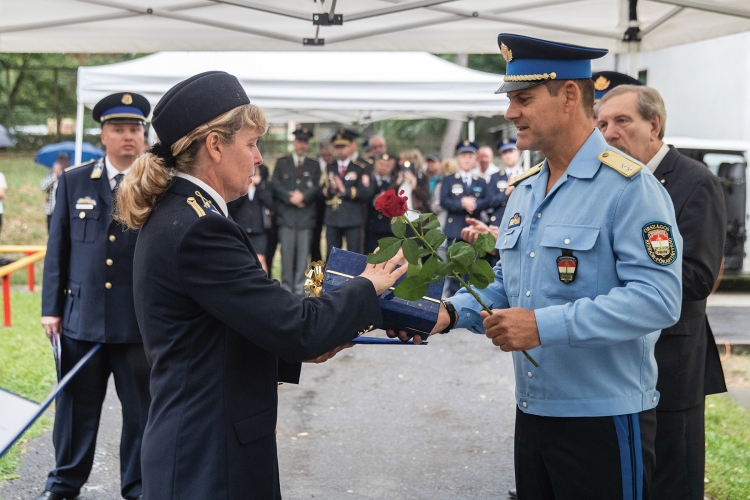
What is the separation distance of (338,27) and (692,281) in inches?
161

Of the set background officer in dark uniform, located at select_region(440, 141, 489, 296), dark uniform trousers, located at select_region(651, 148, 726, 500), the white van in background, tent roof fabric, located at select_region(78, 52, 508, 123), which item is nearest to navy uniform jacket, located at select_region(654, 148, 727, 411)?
dark uniform trousers, located at select_region(651, 148, 726, 500)

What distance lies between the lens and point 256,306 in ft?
7.14

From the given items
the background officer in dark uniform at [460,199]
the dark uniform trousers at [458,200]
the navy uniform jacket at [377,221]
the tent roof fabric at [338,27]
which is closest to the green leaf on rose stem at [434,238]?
the tent roof fabric at [338,27]

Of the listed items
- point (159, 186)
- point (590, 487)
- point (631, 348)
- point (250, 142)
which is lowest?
point (590, 487)

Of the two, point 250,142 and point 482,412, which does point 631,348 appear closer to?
point 250,142

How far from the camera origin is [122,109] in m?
4.77

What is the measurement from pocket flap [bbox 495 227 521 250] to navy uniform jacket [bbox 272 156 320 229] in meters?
8.75

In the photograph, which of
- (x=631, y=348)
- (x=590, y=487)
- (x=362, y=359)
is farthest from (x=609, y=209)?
(x=362, y=359)

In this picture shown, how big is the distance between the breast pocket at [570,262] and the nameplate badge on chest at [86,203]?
2.89 m

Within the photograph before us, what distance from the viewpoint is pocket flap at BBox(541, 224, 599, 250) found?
2.43m

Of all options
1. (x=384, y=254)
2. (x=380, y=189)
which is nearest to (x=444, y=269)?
(x=384, y=254)

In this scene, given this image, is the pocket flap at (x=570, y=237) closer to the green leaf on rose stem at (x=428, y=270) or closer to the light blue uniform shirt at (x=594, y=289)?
the light blue uniform shirt at (x=594, y=289)

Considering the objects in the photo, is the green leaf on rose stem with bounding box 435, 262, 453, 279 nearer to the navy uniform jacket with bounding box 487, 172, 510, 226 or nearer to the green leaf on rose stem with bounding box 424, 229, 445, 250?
the green leaf on rose stem with bounding box 424, 229, 445, 250

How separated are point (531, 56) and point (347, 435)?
12.8ft
